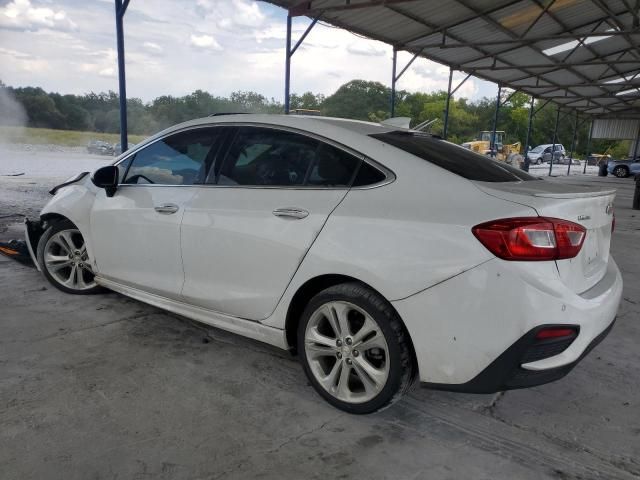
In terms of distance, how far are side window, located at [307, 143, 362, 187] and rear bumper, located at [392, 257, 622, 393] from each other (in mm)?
717

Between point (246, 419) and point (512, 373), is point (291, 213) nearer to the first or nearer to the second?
point (246, 419)

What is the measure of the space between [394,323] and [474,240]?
54 centimetres

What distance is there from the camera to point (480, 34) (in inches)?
519

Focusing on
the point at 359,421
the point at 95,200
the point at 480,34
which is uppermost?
the point at 480,34

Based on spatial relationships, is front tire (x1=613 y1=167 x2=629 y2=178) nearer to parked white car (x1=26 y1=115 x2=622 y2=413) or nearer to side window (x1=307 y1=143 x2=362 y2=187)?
parked white car (x1=26 y1=115 x2=622 y2=413)

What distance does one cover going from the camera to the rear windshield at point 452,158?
248 centimetres

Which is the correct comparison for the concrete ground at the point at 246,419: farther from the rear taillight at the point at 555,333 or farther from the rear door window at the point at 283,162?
the rear door window at the point at 283,162

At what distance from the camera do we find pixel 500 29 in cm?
1259

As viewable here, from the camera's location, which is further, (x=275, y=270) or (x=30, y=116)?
(x=30, y=116)

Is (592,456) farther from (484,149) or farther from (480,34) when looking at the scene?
(484,149)

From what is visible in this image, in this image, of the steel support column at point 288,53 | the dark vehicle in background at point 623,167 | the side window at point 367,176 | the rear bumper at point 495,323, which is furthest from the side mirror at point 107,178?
the dark vehicle in background at point 623,167

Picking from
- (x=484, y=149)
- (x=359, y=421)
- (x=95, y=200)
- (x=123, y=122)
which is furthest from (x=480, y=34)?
(x=484, y=149)

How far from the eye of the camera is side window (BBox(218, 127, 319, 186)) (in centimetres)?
275

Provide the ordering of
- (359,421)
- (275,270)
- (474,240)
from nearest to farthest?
(474,240), (359,421), (275,270)
